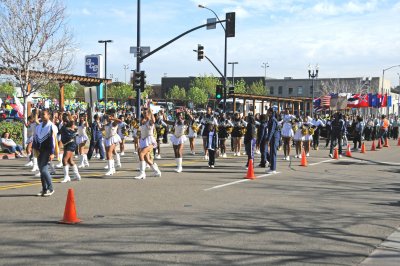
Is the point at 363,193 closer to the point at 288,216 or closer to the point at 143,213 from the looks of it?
the point at 288,216

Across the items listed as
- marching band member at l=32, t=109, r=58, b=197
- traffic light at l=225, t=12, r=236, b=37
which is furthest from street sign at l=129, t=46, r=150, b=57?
marching band member at l=32, t=109, r=58, b=197

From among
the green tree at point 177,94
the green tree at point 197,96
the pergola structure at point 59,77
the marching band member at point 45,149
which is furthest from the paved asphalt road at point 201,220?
the green tree at point 177,94

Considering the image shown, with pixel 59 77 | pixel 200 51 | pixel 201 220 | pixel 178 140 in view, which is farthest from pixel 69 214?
pixel 200 51

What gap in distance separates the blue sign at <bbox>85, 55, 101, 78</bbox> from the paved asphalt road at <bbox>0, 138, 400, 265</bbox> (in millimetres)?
23434

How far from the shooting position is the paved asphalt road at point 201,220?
6117 mm

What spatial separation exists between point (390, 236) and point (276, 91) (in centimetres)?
10646

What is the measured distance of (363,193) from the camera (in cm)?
1138

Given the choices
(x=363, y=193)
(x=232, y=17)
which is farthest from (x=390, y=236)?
(x=232, y=17)

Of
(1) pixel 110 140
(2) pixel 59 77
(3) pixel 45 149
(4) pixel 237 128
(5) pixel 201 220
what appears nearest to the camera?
(5) pixel 201 220

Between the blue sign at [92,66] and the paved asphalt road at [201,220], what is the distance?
923 inches

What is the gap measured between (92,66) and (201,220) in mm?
30709

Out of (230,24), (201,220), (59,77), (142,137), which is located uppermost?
(230,24)

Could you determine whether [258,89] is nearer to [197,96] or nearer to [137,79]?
[197,96]

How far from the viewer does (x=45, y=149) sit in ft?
34.1
